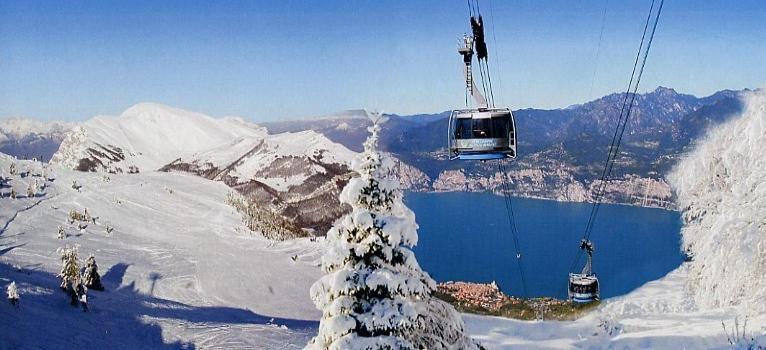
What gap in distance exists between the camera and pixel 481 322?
20.3 m

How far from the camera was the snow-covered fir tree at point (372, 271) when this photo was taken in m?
5.98

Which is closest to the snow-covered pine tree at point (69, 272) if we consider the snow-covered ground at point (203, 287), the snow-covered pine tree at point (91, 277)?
the snow-covered ground at point (203, 287)

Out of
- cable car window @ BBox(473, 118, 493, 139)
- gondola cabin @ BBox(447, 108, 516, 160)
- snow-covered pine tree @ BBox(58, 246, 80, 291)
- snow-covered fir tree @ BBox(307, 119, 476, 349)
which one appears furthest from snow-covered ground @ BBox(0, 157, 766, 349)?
cable car window @ BBox(473, 118, 493, 139)

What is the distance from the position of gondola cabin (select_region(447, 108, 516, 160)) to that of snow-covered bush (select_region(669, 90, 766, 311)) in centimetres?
518

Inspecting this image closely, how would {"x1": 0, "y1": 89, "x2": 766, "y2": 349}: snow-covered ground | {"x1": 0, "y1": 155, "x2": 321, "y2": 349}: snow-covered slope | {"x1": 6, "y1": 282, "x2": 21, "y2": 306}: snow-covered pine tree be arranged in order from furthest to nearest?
{"x1": 0, "y1": 155, "x2": 321, "y2": 349}: snow-covered slope, {"x1": 6, "y1": 282, "x2": 21, "y2": 306}: snow-covered pine tree, {"x1": 0, "y1": 89, "x2": 766, "y2": 349}: snow-covered ground

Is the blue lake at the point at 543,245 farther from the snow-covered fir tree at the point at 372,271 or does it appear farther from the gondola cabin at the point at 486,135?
the snow-covered fir tree at the point at 372,271

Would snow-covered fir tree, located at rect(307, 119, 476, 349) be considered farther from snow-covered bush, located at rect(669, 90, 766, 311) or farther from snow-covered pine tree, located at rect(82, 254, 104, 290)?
snow-covered pine tree, located at rect(82, 254, 104, 290)

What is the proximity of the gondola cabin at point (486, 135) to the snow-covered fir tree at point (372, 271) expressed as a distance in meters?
7.86

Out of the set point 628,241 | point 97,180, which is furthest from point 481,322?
point 628,241

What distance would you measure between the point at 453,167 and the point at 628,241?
11173 centimetres

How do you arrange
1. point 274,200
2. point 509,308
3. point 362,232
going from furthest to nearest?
point 274,200, point 509,308, point 362,232

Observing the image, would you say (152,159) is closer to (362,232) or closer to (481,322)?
(481,322)

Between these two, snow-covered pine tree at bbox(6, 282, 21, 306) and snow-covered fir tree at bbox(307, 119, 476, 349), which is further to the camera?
snow-covered pine tree at bbox(6, 282, 21, 306)

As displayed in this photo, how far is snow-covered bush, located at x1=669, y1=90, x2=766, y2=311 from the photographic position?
37.9ft
